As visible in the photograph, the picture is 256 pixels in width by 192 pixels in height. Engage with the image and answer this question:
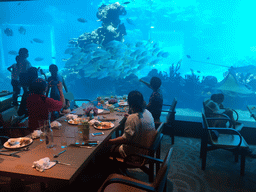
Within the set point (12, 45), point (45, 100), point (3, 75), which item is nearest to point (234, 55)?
point (3, 75)

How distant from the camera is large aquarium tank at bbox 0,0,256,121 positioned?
920 centimetres

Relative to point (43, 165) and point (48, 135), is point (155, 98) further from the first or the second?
point (43, 165)

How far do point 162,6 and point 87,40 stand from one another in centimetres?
1592

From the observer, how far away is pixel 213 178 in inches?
110

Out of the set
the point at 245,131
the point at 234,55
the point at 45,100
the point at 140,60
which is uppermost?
the point at 234,55

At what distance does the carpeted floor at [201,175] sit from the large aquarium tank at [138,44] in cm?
318

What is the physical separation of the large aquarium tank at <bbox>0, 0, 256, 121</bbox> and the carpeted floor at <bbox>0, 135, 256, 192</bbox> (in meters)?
3.18

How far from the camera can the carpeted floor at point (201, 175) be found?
8.31 feet

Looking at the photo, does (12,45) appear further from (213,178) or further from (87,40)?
(213,178)

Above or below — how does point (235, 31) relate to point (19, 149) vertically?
above

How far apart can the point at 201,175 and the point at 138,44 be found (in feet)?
24.7

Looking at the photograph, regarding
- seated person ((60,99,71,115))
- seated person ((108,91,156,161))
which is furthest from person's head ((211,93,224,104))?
seated person ((60,99,71,115))

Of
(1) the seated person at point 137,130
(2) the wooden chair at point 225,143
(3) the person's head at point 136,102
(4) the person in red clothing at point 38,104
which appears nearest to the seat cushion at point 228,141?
(2) the wooden chair at point 225,143

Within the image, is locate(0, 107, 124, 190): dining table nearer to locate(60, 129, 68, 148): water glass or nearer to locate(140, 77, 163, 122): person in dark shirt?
locate(60, 129, 68, 148): water glass
